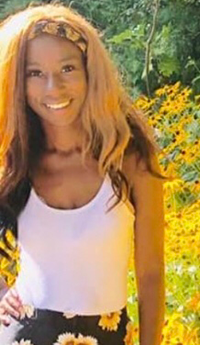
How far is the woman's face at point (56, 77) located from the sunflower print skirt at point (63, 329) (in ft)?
1.29

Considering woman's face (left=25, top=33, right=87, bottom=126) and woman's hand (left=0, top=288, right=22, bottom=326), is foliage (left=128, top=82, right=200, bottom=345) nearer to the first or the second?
woman's face (left=25, top=33, right=87, bottom=126)

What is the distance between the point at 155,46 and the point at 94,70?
12.9ft

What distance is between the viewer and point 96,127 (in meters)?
2.38

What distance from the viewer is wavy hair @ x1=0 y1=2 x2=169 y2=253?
2.36 meters

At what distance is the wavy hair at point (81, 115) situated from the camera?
2355 millimetres

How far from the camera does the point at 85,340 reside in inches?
92.0

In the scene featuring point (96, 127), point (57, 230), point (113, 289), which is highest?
point (96, 127)

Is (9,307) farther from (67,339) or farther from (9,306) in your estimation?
(67,339)

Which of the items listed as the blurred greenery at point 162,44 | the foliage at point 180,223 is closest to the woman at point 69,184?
the foliage at point 180,223

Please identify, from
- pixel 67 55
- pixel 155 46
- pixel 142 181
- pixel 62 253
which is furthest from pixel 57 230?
pixel 155 46

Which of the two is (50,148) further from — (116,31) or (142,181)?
(116,31)

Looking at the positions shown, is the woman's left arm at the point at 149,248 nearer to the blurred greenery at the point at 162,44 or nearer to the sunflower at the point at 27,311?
the sunflower at the point at 27,311

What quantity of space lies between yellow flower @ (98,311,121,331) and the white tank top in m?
0.01

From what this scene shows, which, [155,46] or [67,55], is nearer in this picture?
[67,55]
